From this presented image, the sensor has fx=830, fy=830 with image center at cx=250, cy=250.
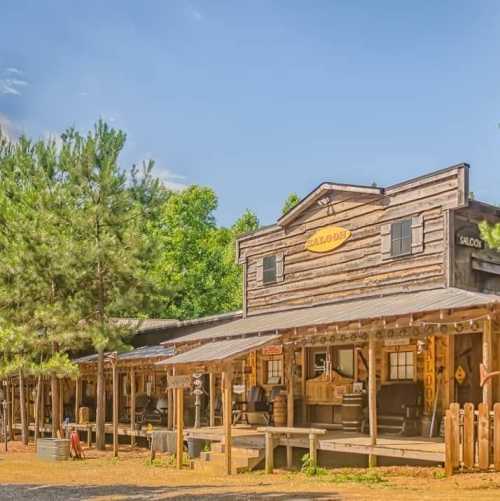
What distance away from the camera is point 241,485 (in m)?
15.2

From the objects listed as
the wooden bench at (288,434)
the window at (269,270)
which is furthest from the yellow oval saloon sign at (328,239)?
the wooden bench at (288,434)

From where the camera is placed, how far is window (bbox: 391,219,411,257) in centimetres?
1997

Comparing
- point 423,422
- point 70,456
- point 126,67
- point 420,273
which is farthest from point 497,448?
point 126,67

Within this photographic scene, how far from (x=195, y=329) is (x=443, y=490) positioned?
1745cm

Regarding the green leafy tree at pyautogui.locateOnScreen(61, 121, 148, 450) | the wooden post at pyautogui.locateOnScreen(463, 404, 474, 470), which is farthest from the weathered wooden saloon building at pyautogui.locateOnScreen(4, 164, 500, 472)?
the green leafy tree at pyautogui.locateOnScreen(61, 121, 148, 450)

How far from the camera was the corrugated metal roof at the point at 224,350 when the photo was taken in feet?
59.3

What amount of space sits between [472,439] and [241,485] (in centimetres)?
428

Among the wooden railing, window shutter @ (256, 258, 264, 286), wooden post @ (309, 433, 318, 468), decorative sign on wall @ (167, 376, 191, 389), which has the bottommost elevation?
wooden post @ (309, 433, 318, 468)

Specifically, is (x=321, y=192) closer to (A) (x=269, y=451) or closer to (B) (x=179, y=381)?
(B) (x=179, y=381)

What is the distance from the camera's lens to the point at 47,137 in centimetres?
2833

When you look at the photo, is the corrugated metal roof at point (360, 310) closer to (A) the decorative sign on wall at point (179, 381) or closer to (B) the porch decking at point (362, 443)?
(A) the decorative sign on wall at point (179, 381)

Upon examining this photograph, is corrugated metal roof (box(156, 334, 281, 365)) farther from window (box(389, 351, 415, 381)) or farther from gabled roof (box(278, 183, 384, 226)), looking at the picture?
gabled roof (box(278, 183, 384, 226))

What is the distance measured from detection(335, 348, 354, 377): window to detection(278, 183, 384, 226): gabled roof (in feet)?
13.7

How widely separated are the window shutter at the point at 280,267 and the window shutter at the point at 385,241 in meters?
4.41
